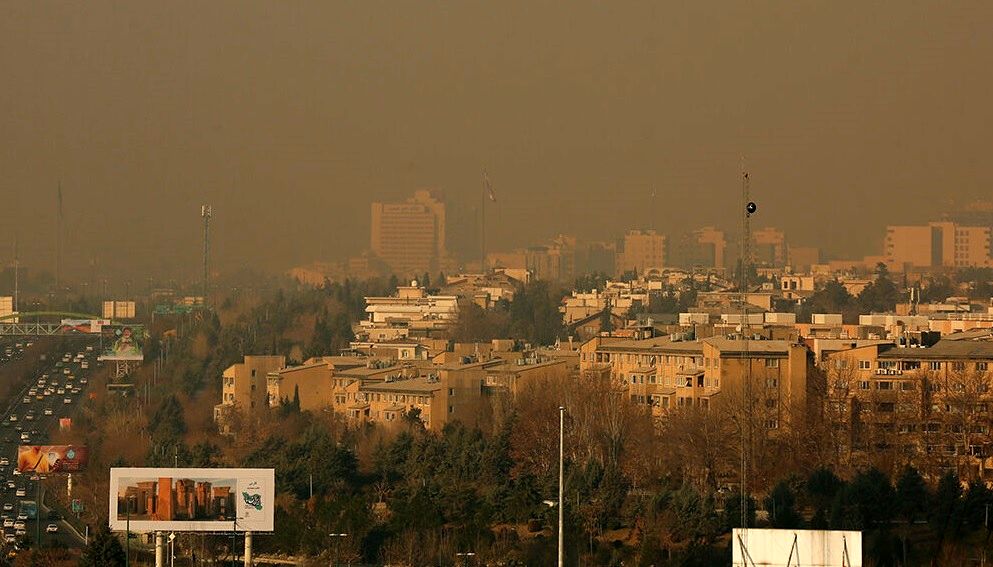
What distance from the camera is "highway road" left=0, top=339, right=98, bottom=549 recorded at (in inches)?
1216

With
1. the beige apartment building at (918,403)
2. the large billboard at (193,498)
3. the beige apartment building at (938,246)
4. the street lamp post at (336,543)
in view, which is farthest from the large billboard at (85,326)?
the large billboard at (193,498)

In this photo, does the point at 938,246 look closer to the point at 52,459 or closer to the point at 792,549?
the point at 52,459

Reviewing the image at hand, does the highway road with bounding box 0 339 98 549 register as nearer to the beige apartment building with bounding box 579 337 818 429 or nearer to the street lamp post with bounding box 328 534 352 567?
the street lamp post with bounding box 328 534 352 567

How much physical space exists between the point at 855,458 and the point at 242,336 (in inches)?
1367

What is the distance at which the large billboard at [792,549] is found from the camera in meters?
16.7

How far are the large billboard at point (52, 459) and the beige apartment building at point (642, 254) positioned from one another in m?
54.5

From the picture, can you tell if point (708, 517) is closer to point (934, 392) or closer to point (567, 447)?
point (567, 447)

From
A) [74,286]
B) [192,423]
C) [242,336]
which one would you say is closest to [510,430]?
[192,423]

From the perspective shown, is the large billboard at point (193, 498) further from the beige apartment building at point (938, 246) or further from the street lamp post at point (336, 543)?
the beige apartment building at point (938, 246)

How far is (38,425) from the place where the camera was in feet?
166

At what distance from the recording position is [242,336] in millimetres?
65250

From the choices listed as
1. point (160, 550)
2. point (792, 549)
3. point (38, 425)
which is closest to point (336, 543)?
point (160, 550)

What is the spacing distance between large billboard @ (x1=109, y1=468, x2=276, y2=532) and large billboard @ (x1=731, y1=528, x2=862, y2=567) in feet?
31.3

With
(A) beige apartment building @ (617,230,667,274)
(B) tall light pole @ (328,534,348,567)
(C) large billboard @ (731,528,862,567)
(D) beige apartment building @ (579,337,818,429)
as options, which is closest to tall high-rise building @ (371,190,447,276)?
(A) beige apartment building @ (617,230,667,274)
